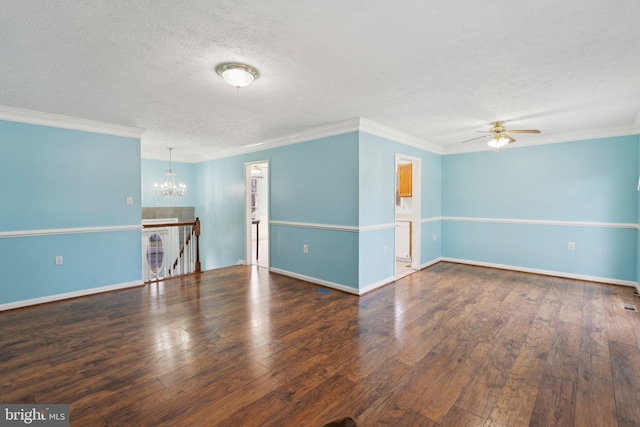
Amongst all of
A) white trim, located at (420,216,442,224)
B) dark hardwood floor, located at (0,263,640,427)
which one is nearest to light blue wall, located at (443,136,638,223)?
white trim, located at (420,216,442,224)

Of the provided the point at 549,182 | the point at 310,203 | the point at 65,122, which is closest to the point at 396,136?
the point at 310,203

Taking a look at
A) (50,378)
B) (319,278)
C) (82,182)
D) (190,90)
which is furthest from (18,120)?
(319,278)

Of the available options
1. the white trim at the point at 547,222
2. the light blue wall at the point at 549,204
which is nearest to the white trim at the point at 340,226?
the white trim at the point at 547,222

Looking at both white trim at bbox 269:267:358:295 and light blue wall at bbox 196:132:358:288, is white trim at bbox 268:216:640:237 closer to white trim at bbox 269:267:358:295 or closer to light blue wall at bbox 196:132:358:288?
light blue wall at bbox 196:132:358:288

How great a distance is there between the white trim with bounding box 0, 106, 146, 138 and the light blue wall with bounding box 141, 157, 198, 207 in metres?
2.59

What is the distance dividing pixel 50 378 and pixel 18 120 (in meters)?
3.28

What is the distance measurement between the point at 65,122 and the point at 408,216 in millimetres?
6004

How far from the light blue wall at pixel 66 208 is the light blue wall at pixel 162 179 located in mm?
2570

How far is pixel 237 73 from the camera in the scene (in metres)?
2.44

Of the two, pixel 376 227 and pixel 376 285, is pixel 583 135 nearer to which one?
pixel 376 227

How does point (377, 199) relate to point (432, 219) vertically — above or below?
above

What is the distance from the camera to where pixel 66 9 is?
5.65 feet

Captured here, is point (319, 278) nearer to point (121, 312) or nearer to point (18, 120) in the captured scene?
point (121, 312)

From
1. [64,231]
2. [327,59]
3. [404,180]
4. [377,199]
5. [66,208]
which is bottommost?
[64,231]
